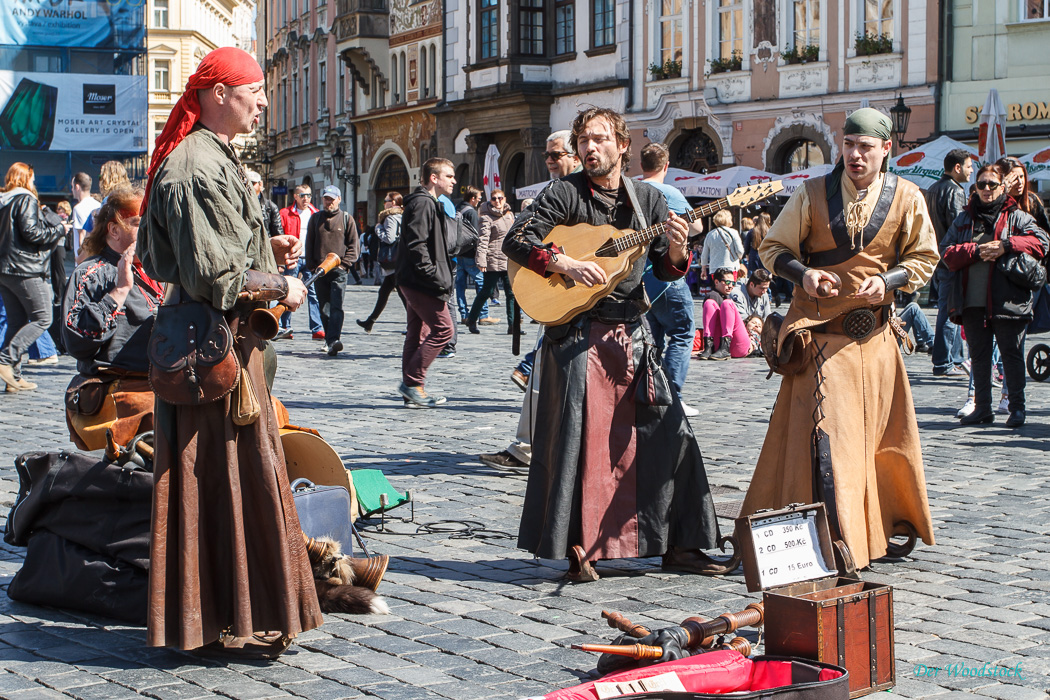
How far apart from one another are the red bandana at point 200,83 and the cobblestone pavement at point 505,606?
1.46 m

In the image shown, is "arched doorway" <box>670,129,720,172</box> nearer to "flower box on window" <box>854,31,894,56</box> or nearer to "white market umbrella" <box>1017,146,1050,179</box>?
"flower box on window" <box>854,31,894,56</box>

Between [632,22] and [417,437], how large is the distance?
82.9ft

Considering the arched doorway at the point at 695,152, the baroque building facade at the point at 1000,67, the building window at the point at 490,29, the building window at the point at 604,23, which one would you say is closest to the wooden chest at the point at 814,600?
the baroque building facade at the point at 1000,67

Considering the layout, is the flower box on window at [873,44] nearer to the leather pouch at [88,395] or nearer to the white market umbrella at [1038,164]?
the white market umbrella at [1038,164]

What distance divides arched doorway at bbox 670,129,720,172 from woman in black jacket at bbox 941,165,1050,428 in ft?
70.2

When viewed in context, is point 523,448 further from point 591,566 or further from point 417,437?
point 591,566

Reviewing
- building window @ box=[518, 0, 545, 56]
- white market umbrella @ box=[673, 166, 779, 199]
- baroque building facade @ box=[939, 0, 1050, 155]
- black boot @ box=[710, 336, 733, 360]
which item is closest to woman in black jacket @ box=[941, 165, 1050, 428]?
black boot @ box=[710, 336, 733, 360]

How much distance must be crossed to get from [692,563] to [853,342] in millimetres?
1057

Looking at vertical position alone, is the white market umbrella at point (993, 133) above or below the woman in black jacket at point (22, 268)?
above

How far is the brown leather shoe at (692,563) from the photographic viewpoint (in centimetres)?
535

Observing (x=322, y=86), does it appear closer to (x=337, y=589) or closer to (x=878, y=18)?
(x=878, y=18)

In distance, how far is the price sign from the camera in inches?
161

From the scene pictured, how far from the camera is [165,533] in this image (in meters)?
4.17

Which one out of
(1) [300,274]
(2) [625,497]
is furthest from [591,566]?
(1) [300,274]
